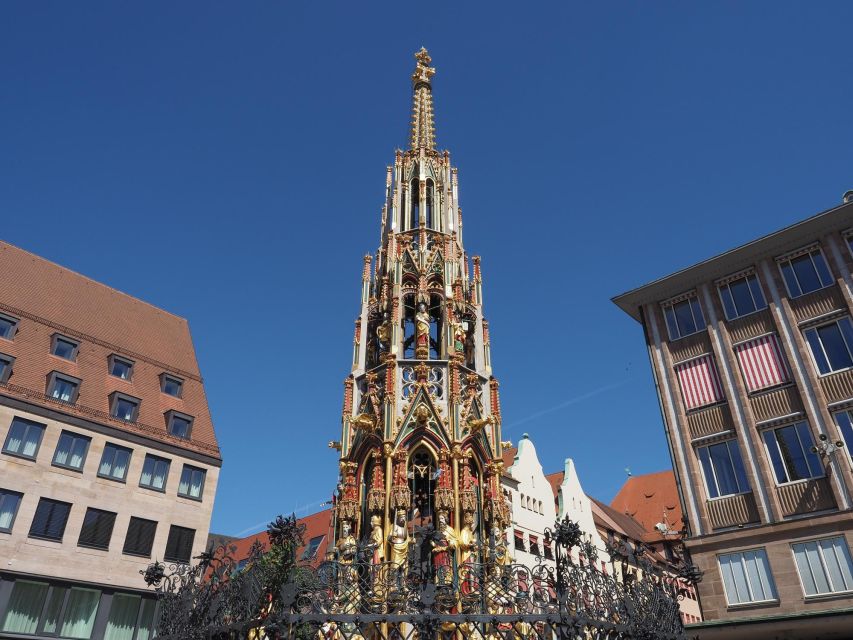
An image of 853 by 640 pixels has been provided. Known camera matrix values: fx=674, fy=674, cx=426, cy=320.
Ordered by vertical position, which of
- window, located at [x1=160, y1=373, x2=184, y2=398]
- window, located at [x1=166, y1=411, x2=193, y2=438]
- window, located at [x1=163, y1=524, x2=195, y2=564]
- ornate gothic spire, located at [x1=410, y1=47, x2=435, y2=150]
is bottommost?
window, located at [x1=163, y1=524, x2=195, y2=564]

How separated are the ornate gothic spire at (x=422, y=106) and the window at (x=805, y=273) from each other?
13.3 meters

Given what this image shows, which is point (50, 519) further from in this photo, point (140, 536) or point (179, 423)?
point (179, 423)

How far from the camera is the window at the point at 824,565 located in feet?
60.0

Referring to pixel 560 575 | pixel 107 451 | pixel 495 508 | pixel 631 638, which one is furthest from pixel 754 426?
pixel 107 451

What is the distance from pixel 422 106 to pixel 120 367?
18396mm

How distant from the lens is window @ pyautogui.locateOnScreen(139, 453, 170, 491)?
28.9 m

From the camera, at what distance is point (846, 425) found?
19.9 m

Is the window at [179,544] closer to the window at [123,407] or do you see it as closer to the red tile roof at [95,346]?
the red tile roof at [95,346]

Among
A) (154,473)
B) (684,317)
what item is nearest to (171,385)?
(154,473)

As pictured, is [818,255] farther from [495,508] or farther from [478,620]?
[478,620]

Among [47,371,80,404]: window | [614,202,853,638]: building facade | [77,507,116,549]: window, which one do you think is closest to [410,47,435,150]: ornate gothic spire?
[614,202,853,638]: building facade

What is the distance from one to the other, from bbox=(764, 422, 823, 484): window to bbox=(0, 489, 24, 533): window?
2622cm

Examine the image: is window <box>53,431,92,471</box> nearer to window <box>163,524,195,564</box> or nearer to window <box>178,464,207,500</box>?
window <box>178,464,207,500</box>

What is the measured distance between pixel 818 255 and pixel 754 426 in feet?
→ 20.6
